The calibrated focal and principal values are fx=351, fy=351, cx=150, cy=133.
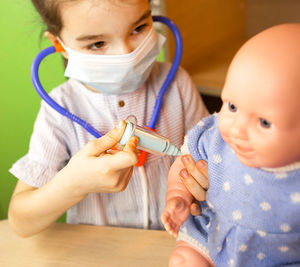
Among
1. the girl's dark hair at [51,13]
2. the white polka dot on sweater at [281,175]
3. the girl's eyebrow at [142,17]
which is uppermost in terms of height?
the girl's dark hair at [51,13]

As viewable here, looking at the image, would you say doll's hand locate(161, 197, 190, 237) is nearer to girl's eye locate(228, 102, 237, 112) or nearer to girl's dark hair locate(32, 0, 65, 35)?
girl's eye locate(228, 102, 237, 112)

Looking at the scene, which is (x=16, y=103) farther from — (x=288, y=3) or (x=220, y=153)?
(x=288, y=3)

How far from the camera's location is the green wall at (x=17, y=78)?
118cm

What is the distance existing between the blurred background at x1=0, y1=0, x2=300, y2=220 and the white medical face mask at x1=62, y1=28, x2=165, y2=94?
27 cm

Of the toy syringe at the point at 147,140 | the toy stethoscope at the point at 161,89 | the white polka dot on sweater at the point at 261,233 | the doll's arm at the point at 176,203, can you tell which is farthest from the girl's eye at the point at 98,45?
the white polka dot on sweater at the point at 261,233

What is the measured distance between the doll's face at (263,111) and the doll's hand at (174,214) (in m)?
0.17

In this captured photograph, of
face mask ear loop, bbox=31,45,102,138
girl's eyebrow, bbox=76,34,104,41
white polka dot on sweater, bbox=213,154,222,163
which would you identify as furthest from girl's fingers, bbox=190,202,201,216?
girl's eyebrow, bbox=76,34,104,41

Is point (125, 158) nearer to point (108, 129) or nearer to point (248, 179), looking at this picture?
point (248, 179)

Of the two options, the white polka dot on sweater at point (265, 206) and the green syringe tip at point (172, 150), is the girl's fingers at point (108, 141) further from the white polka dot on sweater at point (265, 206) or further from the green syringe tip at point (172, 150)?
the white polka dot on sweater at point (265, 206)

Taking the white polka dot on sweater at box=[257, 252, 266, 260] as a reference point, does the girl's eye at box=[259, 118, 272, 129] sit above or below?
above

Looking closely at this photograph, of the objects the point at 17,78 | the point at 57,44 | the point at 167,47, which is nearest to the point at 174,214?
the point at 57,44

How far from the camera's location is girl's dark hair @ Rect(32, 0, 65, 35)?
32.6 inches

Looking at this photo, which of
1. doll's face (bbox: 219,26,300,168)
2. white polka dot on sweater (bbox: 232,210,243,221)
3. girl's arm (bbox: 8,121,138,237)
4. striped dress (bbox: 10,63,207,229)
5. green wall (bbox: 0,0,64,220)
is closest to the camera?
doll's face (bbox: 219,26,300,168)

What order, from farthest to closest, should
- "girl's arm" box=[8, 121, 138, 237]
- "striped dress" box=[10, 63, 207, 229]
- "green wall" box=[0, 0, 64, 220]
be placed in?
"green wall" box=[0, 0, 64, 220]
"striped dress" box=[10, 63, 207, 229]
"girl's arm" box=[8, 121, 138, 237]
